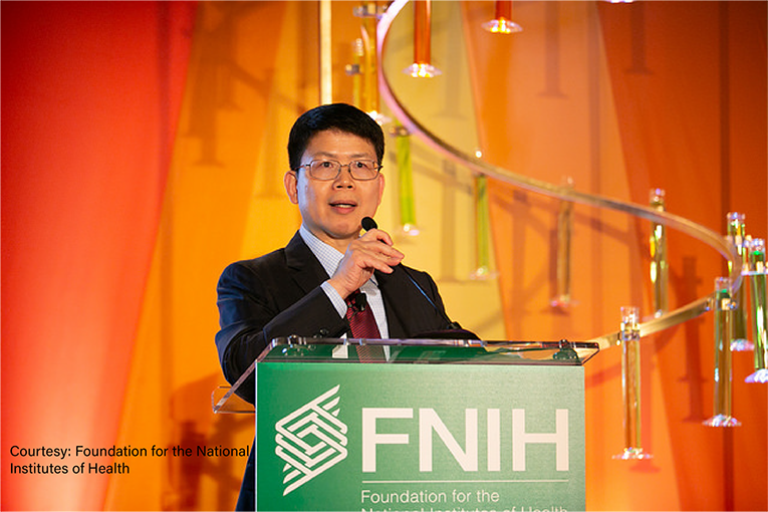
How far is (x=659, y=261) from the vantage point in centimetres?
385

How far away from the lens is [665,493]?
394 cm

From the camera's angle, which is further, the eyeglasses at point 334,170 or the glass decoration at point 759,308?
the glass decoration at point 759,308

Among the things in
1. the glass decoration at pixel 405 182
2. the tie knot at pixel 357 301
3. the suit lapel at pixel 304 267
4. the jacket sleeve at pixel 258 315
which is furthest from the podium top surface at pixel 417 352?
the glass decoration at pixel 405 182

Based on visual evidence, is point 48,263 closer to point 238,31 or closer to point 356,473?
point 238,31

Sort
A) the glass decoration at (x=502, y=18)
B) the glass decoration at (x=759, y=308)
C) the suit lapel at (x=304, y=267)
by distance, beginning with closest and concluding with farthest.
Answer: the suit lapel at (x=304, y=267) → the glass decoration at (x=502, y=18) → the glass decoration at (x=759, y=308)

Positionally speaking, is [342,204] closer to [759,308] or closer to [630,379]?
[630,379]

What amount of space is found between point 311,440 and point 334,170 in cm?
92

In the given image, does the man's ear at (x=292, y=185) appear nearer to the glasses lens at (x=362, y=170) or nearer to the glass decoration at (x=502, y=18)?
the glasses lens at (x=362, y=170)

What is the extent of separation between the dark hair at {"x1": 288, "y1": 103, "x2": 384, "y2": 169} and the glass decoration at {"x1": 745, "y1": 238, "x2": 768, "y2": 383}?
2243 millimetres

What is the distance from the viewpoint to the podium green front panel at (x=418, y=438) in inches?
38.7

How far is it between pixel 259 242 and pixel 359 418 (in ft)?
9.03

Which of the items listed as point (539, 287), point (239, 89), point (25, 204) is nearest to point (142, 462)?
point (25, 204)

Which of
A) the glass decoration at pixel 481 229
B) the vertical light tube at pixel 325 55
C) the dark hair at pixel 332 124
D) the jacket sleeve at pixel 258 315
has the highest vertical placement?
the vertical light tube at pixel 325 55

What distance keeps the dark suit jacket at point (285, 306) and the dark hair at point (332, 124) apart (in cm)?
22
